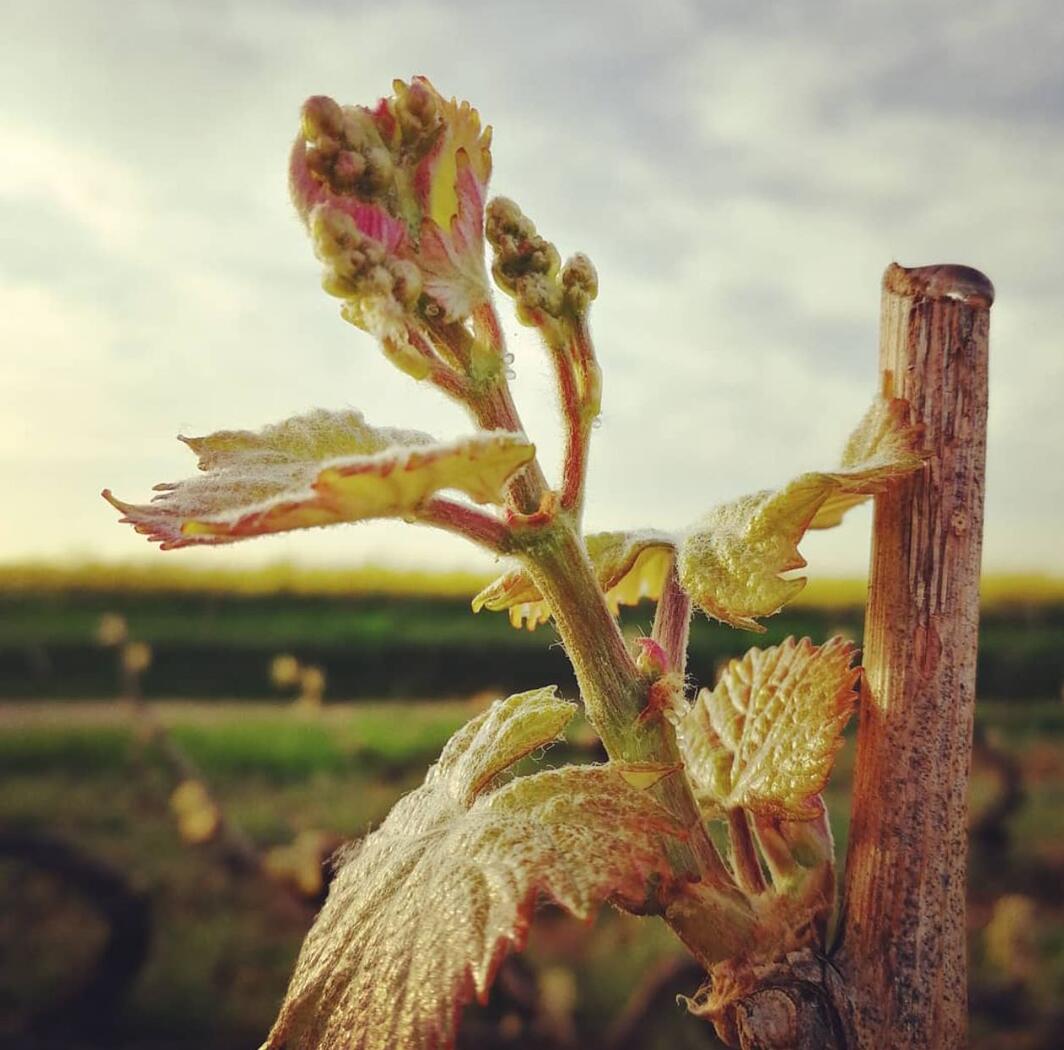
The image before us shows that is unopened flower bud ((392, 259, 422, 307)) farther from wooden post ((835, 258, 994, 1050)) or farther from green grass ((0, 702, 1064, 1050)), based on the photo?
green grass ((0, 702, 1064, 1050))

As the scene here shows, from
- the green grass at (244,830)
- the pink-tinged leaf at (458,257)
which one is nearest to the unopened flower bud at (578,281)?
the pink-tinged leaf at (458,257)

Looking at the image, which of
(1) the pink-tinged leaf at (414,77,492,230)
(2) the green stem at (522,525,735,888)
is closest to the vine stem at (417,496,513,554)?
(2) the green stem at (522,525,735,888)

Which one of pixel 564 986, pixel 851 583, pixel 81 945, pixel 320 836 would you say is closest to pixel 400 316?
pixel 564 986

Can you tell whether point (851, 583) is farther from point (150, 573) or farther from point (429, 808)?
point (429, 808)

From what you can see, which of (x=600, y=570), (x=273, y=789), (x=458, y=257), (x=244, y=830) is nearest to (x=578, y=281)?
(x=458, y=257)

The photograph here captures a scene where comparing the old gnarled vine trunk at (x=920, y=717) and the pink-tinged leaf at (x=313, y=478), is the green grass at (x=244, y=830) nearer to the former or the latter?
the old gnarled vine trunk at (x=920, y=717)
